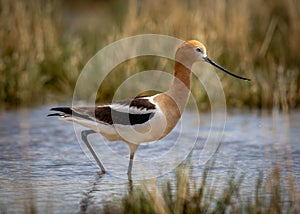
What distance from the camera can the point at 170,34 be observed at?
10.5 meters

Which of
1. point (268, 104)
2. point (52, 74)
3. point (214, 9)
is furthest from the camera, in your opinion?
point (214, 9)

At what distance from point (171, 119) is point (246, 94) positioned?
3395 millimetres

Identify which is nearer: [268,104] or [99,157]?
[99,157]

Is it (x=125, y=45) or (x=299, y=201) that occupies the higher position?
(x=125, y=45)

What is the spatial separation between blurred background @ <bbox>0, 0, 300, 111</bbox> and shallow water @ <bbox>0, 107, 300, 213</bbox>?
40 cm

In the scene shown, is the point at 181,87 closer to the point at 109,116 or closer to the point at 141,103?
the point at 141,103

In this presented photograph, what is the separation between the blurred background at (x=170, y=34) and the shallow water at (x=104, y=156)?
15.9 inches

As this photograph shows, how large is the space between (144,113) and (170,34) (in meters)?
4.25

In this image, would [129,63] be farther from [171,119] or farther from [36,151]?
[171,119]

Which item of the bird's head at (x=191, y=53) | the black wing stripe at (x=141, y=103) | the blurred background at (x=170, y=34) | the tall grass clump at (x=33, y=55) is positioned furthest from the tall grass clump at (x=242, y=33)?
the black wing stripe at (x=141, y=103)

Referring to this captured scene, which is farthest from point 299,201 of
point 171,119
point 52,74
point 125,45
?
point 52,74

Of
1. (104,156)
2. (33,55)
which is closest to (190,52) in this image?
(104,156)

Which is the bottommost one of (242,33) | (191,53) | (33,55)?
(191,53)

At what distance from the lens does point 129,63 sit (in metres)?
9.79
